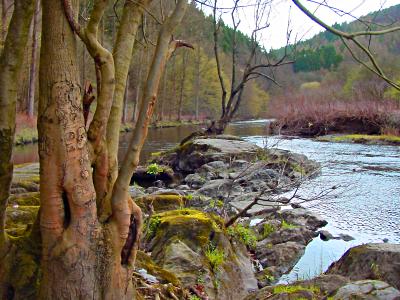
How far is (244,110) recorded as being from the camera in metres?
65.1

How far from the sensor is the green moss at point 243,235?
20.8 feet

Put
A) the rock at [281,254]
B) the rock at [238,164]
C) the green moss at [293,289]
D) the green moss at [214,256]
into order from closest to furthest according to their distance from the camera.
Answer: the green moss at [293,289]
the green moss at [214,256]
the rock at [281,254]
the rock at [238,164]

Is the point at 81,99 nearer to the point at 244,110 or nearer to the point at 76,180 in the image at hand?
the point at 76,180

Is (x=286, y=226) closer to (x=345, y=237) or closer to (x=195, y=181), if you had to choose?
(x=345, y=237)

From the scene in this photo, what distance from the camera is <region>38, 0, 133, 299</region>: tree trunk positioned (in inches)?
111

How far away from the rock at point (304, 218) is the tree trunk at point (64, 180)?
632 centimetres

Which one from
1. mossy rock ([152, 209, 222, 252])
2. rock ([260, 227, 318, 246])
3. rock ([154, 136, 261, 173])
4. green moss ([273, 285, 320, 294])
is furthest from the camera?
rock ([154, 136, 261, 173])

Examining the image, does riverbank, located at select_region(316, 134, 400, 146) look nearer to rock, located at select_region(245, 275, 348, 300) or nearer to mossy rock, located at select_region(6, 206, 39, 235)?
rock, located at select_region(245, 275, 348, 300)

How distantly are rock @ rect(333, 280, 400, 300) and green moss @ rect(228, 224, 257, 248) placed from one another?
6.97 feet

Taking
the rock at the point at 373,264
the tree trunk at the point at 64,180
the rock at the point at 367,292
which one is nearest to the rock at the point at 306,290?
the rock at the point at 367,292

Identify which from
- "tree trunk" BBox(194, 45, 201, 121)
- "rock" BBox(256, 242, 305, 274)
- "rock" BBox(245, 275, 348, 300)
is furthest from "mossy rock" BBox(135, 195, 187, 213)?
"tree trunk" BBox(194, 45, 201, 121)

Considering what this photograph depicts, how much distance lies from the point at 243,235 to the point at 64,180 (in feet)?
14.5

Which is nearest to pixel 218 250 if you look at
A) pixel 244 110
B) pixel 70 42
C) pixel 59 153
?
pixel 59 153

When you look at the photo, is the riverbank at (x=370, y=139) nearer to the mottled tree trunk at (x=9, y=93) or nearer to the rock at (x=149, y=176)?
the rock at (x=149, y=176)
